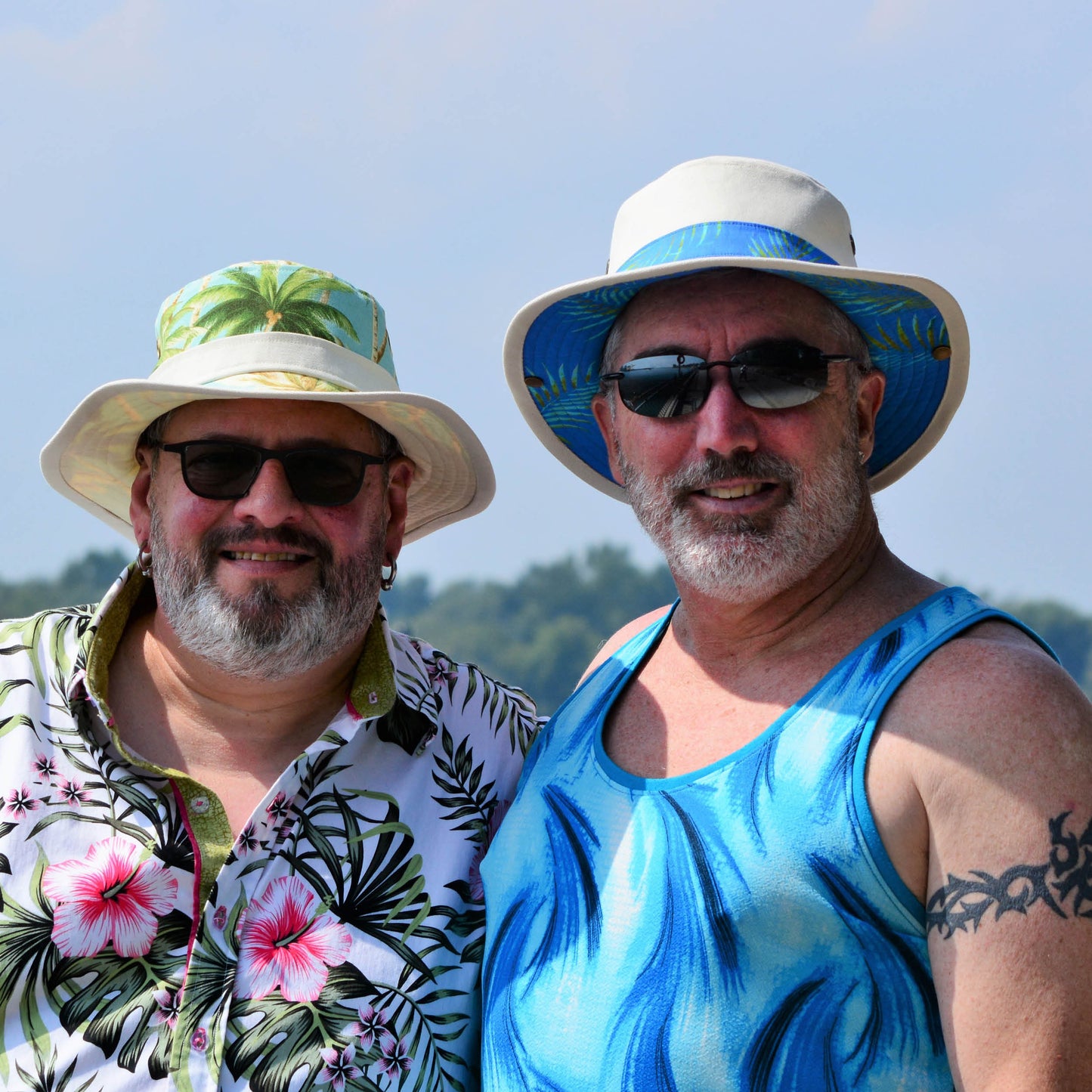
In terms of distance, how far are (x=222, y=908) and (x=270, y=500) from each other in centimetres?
99

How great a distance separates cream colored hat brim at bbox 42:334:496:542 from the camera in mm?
3355

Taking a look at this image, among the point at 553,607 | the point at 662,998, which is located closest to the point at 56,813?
the point at 662,998

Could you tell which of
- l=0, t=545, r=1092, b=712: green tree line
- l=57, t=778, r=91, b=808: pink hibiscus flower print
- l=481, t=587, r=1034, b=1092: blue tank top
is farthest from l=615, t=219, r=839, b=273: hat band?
l=0, t=545, r=1092, b=712: green tree line

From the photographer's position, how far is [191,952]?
2.93 meters

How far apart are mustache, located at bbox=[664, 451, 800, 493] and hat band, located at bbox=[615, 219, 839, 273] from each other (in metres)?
0.46

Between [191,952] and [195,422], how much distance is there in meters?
1.34

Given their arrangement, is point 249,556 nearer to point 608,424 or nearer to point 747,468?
point 608,424

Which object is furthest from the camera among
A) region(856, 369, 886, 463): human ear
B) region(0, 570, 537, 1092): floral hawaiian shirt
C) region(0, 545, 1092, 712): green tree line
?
region(0, 545, 1092, 712): green tree line

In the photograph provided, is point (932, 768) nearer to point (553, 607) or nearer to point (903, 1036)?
point (903, 1036)

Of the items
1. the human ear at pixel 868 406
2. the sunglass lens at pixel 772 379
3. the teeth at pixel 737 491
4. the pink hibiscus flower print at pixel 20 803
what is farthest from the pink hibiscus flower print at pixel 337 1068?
the human ear at pixel 868 406

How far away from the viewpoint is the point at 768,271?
3.08m

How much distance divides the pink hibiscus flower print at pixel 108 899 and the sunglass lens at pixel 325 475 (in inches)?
38.1

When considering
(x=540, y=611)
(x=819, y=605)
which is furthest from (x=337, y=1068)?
(x=540, y=611)

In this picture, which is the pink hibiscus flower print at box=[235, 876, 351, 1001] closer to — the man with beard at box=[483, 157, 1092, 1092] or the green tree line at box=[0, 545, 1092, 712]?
the man with beard at box=[483, 157, 1092, 1092]
